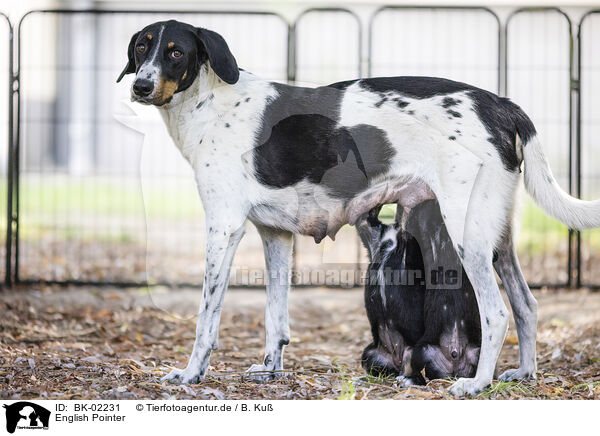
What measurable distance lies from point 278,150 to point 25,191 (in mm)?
5196

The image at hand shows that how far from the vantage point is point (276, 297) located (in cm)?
387

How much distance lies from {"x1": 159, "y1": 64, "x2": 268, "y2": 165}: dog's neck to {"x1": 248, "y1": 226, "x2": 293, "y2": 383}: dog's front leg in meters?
0.60

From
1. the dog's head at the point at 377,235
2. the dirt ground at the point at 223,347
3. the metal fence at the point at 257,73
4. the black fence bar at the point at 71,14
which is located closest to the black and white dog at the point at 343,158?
the dog's head at the point at 377,235

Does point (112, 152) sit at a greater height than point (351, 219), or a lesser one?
greater

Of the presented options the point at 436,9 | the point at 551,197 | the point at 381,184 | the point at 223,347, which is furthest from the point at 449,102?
the point at 436,9

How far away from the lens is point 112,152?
7.96 metres

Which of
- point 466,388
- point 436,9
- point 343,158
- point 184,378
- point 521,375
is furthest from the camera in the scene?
point 436,9

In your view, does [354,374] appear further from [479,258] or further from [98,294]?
[98,294]

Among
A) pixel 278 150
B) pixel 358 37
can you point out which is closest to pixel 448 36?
pixel 358 37

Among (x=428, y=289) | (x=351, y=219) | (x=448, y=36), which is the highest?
(x=448, y=36)

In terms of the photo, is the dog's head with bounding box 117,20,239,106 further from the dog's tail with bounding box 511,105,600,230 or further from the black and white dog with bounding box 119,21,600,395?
the dog's tail with bounding box 511,105,600,230

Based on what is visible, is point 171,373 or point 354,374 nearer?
point 171,373

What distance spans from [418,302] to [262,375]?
91 centimetres

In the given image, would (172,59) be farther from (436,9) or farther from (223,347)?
(436,9)
